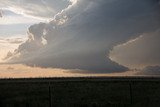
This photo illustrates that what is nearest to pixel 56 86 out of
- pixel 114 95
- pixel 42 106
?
pixel 114 95

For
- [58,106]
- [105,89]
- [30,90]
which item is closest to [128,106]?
[58,106]

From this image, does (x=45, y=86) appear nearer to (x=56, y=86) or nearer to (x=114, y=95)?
(x=56, y=86)

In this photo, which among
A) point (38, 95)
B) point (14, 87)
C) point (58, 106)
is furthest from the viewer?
point (14, 87)

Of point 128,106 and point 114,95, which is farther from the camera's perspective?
point 114,95

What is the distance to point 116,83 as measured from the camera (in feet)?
150

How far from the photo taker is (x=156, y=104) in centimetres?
2111

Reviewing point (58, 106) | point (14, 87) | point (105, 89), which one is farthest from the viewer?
point (14, 87)

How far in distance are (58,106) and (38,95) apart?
57.3 ft

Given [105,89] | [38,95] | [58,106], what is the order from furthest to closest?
[105,89] → [38,95] → [58,106]

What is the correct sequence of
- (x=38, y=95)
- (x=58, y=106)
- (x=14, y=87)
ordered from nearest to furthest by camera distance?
1. (x=58, y=106)
2. (x=38, y=95)
3. (x=14, y=87)

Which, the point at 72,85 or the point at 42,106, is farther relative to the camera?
the point at 72,85

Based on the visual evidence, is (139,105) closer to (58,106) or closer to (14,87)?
(58,106)

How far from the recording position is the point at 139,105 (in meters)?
21.2

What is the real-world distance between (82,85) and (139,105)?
25.0 meters
